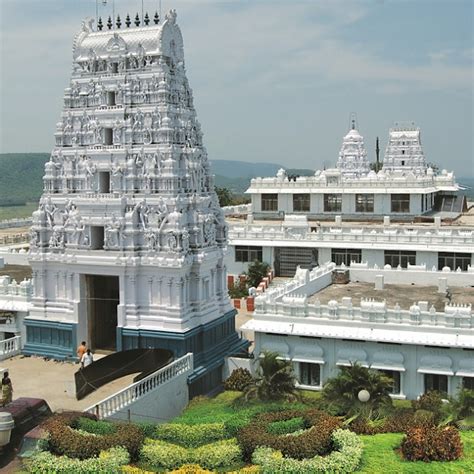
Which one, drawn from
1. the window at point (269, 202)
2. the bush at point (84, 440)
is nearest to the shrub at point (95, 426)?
the bush at point (84, 440)

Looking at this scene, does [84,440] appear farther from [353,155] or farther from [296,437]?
[353,155]

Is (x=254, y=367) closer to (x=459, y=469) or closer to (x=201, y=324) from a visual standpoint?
(x=201, y=324)

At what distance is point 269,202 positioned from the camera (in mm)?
67375

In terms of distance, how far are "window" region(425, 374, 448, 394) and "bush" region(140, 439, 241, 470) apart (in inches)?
457

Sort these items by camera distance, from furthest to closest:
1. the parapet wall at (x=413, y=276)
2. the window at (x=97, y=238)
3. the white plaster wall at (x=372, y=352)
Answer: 1. the parapet wall at (x=413, y=276)
2. the window at (x=97, y=238)
3. the white plaster wall at (x=372, y=352)

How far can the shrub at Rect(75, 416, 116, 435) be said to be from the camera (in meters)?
21.9

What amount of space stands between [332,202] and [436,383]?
36308 mm

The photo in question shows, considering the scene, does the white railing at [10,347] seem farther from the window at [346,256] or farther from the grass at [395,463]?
the window at [346,256]

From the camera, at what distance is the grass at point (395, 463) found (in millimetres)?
19656

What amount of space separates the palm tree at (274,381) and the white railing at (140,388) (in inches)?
141

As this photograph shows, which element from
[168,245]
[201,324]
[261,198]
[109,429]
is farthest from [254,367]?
[261,198]

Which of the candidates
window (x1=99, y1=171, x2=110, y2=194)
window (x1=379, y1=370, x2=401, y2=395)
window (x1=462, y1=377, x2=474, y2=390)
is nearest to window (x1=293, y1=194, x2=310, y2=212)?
window (x1=99, y1=171, x2=110, y2=194)

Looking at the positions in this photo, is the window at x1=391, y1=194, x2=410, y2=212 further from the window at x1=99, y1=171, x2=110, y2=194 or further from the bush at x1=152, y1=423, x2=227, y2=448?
the bush at x1=152, y1=423, x2=227, y2=448

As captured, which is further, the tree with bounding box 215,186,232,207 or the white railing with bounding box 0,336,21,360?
the tree with bounding box 215,186,232,207
